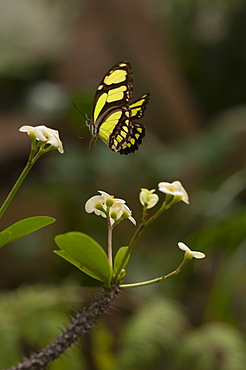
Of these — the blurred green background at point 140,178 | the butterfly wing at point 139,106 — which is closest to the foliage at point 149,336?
the blurred green background at point 140,178

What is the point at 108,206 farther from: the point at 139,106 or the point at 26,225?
the point at 139,106

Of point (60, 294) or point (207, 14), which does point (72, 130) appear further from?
point (207, 14)

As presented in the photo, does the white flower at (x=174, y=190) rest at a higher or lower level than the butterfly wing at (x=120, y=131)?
higher

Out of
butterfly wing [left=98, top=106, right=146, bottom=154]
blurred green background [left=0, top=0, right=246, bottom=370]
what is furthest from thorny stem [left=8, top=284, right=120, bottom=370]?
blurred green background [left=0, top=0, right=246, bottom=370]

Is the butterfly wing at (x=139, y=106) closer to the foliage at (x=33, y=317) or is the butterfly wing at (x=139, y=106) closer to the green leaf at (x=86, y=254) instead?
the green leaf at (x=86, y=254)

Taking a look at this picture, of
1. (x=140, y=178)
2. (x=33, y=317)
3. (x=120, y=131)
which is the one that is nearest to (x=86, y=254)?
(x=120, y=131)
